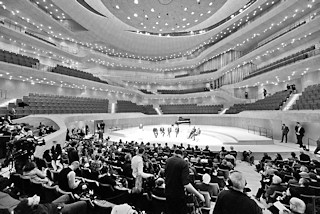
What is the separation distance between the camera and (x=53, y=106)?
16.1 m

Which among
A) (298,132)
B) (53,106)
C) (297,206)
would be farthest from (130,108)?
(297,206)

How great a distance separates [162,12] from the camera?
2102 cm

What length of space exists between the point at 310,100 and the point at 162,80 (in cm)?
2474

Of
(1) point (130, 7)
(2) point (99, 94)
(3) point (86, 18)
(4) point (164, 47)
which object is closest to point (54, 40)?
(3) point (86, 18)

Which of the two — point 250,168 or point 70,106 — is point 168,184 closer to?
point 250,168

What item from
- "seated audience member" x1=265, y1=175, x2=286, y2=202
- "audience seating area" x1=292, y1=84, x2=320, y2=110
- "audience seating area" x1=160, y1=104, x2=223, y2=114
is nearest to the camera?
"seated audience member" x1=265, y1=175, x2=286, y2=202

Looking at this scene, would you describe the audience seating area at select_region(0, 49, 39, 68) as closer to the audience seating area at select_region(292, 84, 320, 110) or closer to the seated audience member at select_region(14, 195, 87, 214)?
the seated audience member at select_region(14, 195, 87, 214)

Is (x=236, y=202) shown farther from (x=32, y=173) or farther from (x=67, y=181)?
(x=32, y=173)

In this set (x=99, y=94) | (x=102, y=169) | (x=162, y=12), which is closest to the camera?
(x=102, y=169)

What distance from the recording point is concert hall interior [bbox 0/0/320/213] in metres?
11.3

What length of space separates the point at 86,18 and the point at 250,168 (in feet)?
81.0

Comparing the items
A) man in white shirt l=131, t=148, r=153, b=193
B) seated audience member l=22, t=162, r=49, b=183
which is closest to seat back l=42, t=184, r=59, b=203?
seated audience member l=22, t=162, r=49, b=183

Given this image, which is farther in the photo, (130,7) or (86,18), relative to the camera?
(86,18)

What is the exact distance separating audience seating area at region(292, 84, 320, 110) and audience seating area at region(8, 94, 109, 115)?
17918mm
